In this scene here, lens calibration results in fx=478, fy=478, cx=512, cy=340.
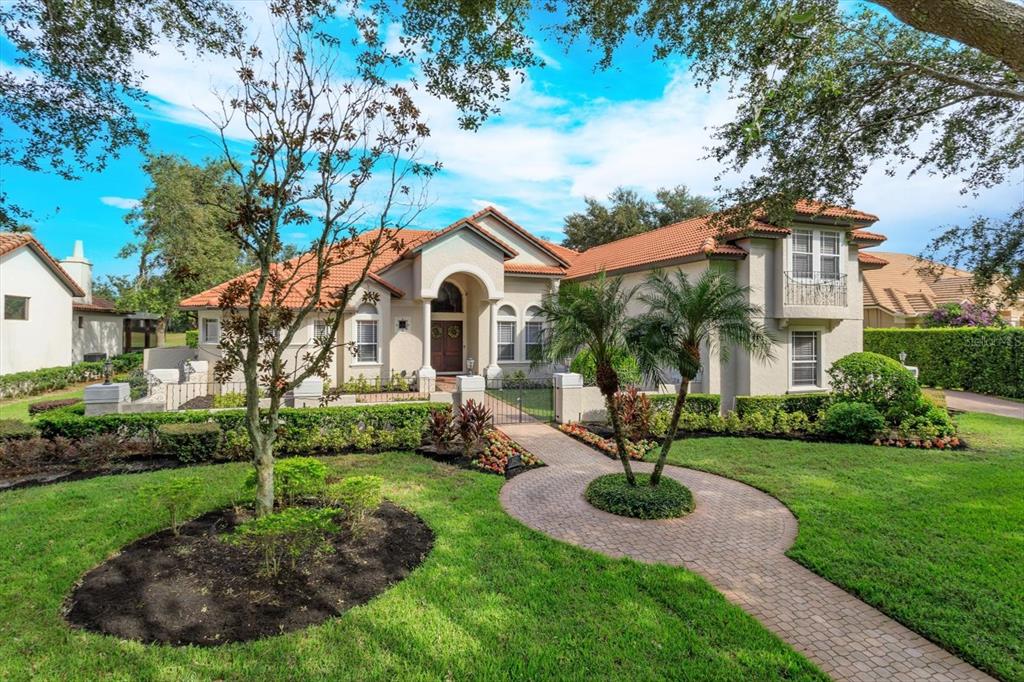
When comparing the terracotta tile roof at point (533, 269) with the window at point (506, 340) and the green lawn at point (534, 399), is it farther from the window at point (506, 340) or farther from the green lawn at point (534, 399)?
the green lawn at point (534, 399)

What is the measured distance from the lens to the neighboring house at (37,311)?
70.3 ft

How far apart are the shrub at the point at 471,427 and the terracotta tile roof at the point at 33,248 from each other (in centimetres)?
2169

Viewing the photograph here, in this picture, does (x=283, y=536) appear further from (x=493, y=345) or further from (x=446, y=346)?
(x=446, y=346)

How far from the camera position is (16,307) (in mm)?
22188

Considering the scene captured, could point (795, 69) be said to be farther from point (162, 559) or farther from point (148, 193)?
point (148, 193)

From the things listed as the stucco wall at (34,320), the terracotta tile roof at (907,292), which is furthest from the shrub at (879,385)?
the stucco wall at (34,320)

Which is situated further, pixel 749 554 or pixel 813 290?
pixel 813 290

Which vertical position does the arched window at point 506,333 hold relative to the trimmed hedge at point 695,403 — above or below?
above

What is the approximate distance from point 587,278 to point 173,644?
20.7 meters

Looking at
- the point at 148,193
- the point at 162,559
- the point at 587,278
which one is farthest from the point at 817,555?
the point at 148,193

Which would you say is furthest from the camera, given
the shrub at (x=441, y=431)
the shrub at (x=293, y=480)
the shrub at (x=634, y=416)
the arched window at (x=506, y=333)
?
the arched window at (x=506, y=333)

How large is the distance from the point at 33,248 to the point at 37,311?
299cm

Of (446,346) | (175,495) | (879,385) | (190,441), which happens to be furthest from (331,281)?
(879,385)

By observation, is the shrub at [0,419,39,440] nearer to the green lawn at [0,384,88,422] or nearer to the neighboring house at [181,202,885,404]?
the green lawn at [0,384,88,422]
